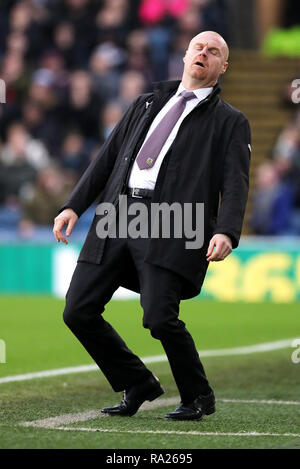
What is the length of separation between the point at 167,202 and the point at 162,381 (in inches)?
96.4

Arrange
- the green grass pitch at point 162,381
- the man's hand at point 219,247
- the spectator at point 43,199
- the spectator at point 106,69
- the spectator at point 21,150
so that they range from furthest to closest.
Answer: the spectator at point 106,69 → the spectator at point 21,150 → the spectator at point 43,199 → the man's hand at point 219,247 → the green grass pitch at point 162,381

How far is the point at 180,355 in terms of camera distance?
6254 millimetres

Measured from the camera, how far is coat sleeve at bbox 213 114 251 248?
613cm

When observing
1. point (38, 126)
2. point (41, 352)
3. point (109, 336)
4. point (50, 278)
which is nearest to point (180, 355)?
point (109, 336)

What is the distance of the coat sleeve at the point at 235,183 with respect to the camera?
613cm

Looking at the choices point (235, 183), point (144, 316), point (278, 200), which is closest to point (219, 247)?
point (235, 183)

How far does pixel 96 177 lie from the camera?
21.4ft

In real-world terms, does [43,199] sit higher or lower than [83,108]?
lower

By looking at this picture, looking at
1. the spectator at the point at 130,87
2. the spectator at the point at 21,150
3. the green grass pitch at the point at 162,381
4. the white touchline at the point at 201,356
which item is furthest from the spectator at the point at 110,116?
the white touchline at the point at 201,356

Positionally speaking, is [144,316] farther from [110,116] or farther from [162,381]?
[110,116]

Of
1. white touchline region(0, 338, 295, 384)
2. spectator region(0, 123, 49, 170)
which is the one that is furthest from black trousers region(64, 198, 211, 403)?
spectator region(0, 123, 49, 170)

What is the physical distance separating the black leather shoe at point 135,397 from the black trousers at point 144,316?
0.16 ft

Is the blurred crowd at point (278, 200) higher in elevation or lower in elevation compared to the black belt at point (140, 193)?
lower

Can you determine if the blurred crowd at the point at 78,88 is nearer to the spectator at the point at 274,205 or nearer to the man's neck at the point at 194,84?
the spectator at the point at 274,205
